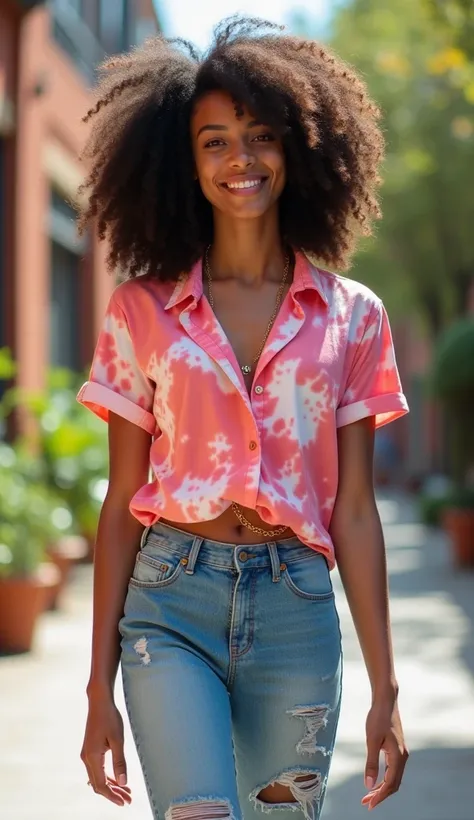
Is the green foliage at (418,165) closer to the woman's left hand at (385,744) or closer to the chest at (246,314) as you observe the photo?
the chest at (246,314)

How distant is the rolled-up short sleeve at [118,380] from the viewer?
132 inches

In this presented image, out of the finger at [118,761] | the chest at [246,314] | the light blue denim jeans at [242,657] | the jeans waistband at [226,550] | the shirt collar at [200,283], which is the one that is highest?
A: the shirt collar at [200,283]

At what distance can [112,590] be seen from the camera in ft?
10.7

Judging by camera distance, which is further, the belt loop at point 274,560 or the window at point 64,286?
the window at point 64,286

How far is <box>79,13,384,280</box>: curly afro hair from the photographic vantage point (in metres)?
3.48

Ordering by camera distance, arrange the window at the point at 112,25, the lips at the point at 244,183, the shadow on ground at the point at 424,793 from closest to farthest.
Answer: the lips at the point at 244,183 → the shadow on ground at the point at 424,793 → the window at the point at 112,25

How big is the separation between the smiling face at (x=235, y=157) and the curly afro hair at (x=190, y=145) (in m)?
0.04

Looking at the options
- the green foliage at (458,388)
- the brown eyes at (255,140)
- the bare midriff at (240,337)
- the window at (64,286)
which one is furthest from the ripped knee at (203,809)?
the green foliage at (458,388)

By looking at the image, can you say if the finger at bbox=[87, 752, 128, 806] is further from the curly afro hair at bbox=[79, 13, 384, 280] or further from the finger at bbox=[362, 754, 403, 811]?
the curly afro hair at bbox=[79, 13, 384, 280]

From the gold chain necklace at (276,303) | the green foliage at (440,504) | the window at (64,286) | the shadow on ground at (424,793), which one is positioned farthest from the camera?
the green foliage at (440,504)

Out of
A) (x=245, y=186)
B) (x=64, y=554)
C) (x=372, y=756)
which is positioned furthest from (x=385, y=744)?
(x=64, y=554)

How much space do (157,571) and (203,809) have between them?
511mm

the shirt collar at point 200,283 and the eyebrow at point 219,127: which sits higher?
the eyebrow at point 219,127

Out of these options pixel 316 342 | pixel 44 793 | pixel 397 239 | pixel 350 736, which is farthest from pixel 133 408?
pixel 397 239
